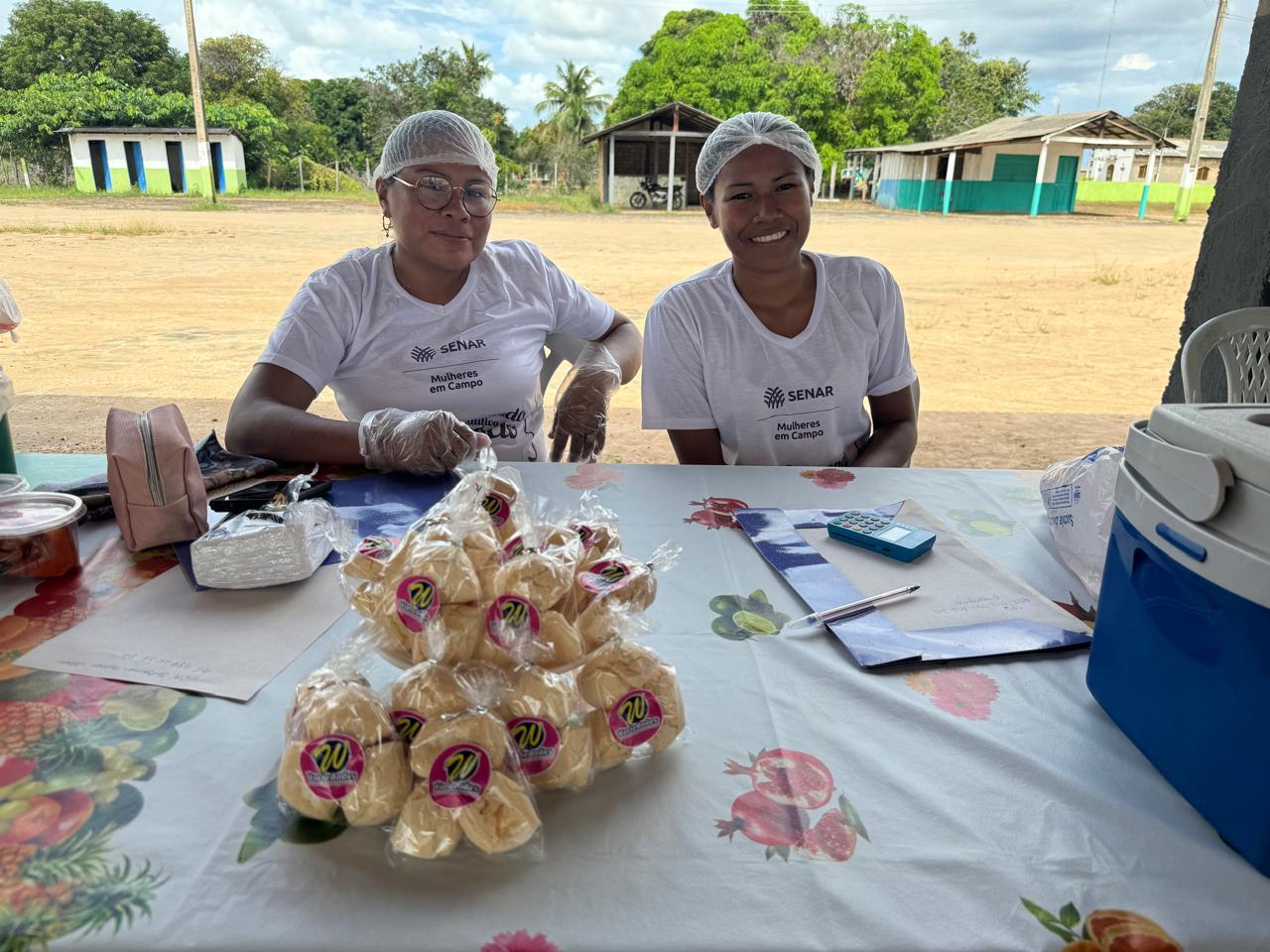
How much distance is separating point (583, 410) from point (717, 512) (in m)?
0.65

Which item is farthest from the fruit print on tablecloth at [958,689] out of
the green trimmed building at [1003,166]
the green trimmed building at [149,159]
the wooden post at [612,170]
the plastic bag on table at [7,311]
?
the green trimmed building at [1003,166]

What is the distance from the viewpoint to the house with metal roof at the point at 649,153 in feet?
72.0

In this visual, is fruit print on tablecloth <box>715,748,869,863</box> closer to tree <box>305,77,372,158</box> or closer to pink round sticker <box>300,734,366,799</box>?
pink round sticker <box>300,734,366,799</box>

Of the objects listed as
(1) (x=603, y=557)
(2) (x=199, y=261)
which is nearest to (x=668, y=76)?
(2) (x=199, y=261)

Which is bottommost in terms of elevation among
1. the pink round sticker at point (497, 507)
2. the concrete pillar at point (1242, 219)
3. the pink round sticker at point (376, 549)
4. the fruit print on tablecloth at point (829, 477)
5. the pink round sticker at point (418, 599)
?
the fruit print on tablecloth at point (829, 477)

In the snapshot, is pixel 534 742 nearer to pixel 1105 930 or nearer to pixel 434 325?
pixel 1105 930

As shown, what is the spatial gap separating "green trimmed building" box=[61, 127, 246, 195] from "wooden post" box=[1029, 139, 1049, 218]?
21760 mm

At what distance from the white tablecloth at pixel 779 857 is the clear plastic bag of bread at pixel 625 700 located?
3cm

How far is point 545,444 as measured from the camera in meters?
2.52

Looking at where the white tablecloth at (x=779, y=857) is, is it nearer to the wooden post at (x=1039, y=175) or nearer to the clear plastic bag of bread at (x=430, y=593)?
the clear plastic bag of bread at (x=430, y=593)

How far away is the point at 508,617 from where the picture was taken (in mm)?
741

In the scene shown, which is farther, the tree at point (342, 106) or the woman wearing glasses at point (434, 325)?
the tree at point (342, 106)

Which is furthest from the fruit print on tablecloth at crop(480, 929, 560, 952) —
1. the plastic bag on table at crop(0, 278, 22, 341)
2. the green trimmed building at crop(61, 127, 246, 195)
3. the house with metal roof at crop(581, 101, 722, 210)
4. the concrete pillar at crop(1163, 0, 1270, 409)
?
the green trimmed building at crop(61, 127, 246, 195)

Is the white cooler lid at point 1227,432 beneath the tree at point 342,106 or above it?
beneath
